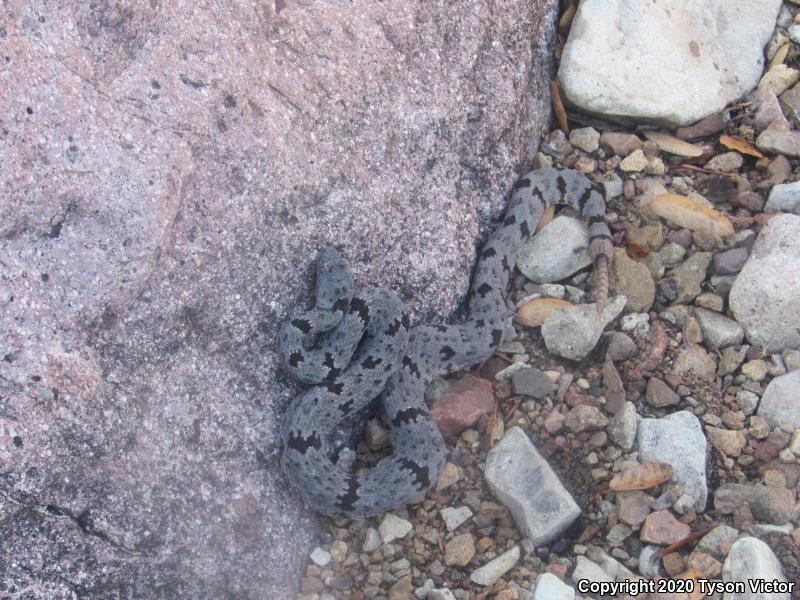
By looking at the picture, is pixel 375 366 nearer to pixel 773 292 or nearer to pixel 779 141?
pixel 773 292

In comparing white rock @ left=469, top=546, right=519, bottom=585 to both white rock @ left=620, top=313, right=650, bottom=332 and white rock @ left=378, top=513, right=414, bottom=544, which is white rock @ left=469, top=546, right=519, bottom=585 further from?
white rock @ left=620, top=313, right=650, bottom=332

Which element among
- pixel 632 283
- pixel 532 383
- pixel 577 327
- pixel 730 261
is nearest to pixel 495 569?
pixel 532 383

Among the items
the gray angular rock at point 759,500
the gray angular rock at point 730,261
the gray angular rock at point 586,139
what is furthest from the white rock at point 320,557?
the gray angular rock at point 586,139

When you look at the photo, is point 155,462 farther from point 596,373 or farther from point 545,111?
point 545,111

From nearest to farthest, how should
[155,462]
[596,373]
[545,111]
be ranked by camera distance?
[155,462] < [596,373] < [545,111]

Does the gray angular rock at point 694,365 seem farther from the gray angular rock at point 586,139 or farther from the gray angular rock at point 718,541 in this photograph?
the gray angular rock at point 586,139

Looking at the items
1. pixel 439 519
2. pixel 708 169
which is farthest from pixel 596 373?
pixel 708 169

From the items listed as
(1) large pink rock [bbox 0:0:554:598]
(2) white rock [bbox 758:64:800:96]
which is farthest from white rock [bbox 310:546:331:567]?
(2) white rock [bbox 758:64:800:96]
